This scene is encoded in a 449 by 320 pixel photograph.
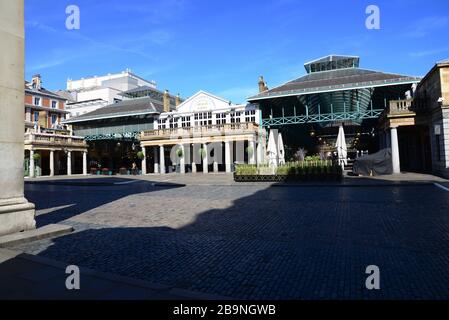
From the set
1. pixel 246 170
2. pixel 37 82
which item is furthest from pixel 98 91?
pixel 246 170

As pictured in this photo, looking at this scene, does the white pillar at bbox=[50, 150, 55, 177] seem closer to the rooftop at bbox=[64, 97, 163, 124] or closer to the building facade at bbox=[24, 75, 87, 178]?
the building facade at bbox=[24, 75, 87, 178]

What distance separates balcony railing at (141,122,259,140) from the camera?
1460 inches

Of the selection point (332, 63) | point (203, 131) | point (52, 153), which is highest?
point (332, 63)

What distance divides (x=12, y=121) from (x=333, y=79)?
3445 centimetres

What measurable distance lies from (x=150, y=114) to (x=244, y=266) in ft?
137

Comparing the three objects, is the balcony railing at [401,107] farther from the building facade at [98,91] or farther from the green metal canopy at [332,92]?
the building facade at [98,91]

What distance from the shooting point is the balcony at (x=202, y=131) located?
37094mm

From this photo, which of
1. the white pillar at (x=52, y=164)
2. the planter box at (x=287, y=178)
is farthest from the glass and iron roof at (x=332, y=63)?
the white pillar at (x=52, y=164)

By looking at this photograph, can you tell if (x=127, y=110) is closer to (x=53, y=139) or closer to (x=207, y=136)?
(x=53, y=139)

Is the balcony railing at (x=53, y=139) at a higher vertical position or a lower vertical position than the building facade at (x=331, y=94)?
lower

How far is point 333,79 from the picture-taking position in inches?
1420

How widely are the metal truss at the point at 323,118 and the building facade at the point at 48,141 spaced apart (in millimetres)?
28068

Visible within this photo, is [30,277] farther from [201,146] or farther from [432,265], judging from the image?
[201,146]

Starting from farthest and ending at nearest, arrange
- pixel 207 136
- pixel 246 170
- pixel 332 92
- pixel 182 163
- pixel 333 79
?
pixel 182 163 → pixel 207 136 → pixel 333 79 → pixel 332 92 → pixel 246 170
